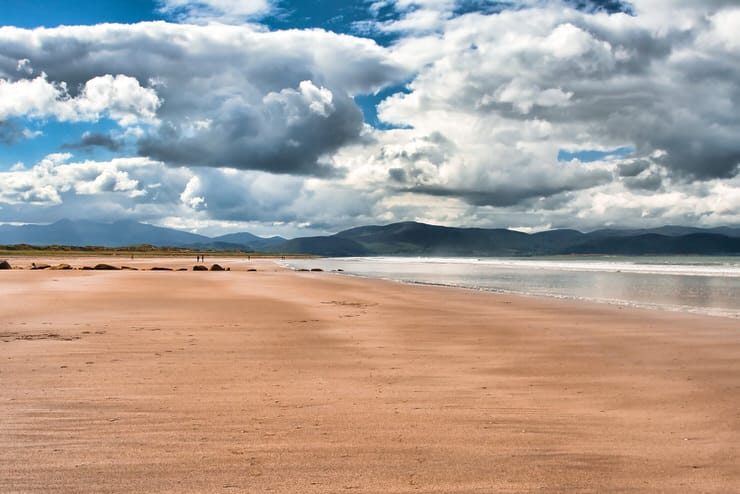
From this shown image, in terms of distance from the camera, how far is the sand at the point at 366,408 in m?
5.47

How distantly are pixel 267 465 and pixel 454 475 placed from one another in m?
1.83

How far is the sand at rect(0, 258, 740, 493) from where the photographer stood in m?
5.47

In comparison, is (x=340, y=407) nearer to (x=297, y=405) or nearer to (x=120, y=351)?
(x=297, y=405)

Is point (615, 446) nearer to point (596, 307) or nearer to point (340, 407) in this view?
point (340, 407)

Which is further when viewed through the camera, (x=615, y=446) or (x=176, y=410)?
(x=176, y=410)

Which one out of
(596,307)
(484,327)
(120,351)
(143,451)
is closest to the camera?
(143,451)

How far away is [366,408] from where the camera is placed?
786 centimetres

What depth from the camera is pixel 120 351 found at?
12102mm

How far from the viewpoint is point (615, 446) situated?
6363 millimetres

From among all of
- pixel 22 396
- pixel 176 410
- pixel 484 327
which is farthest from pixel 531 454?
pixel 484 327

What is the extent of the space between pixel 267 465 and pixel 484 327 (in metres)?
12.1

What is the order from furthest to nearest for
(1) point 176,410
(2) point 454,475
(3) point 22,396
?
1. (3) point 22,396
2. (1) point 176,410
3. (2) point 454,475

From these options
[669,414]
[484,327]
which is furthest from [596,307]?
[669,414]


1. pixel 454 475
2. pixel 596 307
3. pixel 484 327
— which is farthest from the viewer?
pixel 596 307
